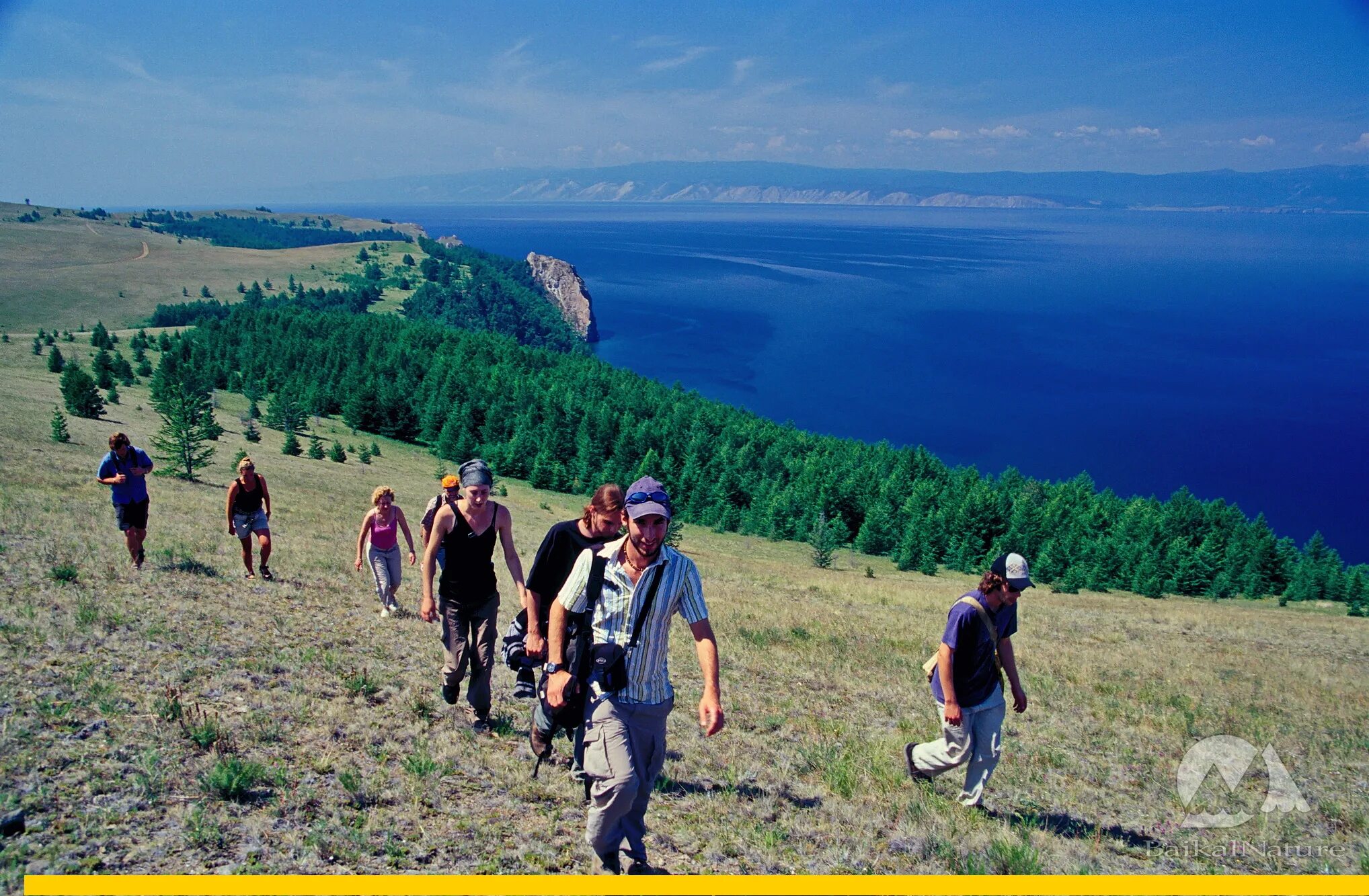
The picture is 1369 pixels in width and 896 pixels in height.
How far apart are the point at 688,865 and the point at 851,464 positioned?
6648 centimetres

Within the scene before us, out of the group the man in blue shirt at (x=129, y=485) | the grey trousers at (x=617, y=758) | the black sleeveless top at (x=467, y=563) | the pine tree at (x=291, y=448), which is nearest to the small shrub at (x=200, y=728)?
the black sleeveless top at (x=467, y=563)

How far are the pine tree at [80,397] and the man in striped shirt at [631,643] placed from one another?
48.6 meters

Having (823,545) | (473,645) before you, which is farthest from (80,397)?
(473,645)

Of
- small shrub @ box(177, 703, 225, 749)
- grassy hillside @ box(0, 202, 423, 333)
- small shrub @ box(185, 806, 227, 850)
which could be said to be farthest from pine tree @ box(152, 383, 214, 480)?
grassy hillside @ box(0, 202, 423, 333)

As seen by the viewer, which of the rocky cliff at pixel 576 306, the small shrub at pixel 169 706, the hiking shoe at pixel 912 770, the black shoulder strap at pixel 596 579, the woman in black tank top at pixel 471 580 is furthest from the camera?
the rocky cliff at pixel 576 306

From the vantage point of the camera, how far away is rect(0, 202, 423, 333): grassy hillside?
124m

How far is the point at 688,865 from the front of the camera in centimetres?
509

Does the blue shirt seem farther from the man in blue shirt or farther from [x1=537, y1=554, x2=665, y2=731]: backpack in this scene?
[x1=537, y1=554, x2=665, y2=731]: backpack

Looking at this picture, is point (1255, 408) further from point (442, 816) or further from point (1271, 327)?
point (442, 816)

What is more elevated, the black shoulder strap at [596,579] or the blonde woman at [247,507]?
the black shoulder strap at [596,579]

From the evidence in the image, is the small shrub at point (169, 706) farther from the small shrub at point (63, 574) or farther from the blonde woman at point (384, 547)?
the small shrub at point (63, 574)

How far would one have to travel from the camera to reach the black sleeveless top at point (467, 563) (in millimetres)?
6398

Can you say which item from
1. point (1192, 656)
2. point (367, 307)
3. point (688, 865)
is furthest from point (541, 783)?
point (367, 307)

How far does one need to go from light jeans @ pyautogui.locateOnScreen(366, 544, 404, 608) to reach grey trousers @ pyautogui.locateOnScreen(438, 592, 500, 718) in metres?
3.98
